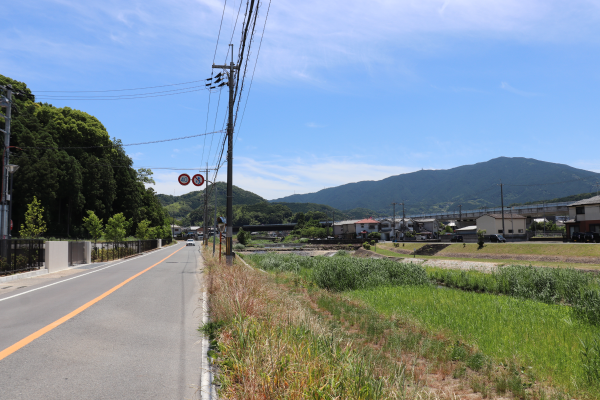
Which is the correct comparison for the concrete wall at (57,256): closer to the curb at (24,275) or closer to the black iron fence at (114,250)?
the curb at (24,275)

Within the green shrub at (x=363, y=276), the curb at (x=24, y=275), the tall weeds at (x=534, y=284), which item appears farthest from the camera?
the green shrub at (x=363, y=276)

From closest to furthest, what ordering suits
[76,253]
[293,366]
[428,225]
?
[293,366], [76,253], [428,225]

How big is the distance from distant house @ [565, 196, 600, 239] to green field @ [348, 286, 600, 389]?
46721 mm

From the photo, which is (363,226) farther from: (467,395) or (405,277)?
(467,395)

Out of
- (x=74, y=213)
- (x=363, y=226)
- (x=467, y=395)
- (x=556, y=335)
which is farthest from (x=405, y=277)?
(x=363, y=226)

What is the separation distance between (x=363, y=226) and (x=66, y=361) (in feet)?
412

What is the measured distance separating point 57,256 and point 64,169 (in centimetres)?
3384

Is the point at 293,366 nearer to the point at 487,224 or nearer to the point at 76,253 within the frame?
the point at 76,253

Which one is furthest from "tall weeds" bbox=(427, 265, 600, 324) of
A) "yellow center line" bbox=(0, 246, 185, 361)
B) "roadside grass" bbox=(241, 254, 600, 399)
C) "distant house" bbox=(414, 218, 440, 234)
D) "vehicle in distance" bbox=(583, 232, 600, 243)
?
"distant house" bbox=(414, 218, 440, 234)

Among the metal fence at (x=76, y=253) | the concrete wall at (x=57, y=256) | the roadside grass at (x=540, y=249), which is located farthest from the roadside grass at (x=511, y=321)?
the roadside grass at (x=540, y=249)

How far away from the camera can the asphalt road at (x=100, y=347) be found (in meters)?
4.89

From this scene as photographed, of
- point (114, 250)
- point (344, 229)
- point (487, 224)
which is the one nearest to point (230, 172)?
point (114, 250)

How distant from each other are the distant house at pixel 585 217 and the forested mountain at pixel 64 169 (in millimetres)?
65240

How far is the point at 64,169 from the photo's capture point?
51.0 metres
